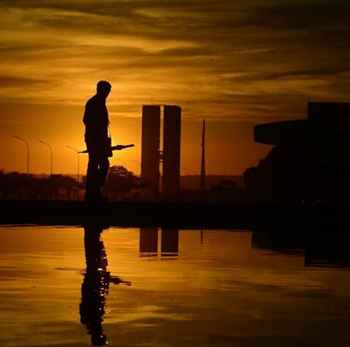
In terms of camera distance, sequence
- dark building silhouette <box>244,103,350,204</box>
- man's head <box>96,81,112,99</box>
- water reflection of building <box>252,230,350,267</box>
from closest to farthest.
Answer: water reflection of building <box>252,230,350,267</box> → man's head <box>96,81,112,99</box> → dark building silhouette <box>244,103,350,204</box>

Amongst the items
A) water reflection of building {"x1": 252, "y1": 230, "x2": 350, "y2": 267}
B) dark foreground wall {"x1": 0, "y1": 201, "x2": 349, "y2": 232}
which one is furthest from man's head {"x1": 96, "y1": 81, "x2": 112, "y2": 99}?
water reflection of building {"x1": 252, "y1": 230, "x2": 350, "y2": 267}

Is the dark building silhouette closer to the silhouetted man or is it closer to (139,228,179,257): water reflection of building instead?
the silhouetted man

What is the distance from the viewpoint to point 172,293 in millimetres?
8633

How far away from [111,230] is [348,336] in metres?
11.5

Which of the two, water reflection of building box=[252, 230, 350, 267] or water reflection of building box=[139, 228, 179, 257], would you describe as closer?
water reflection of building box=[252, 230, 350, 267]

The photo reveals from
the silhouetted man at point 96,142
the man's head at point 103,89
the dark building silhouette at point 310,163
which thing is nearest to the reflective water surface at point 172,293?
the silhouetted man at point 96,142

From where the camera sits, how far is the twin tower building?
6194cm

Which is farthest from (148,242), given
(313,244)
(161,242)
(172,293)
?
(172,293)

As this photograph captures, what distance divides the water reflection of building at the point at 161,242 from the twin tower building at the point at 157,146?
3934 cm

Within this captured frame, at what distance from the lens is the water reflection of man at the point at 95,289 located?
Answer: 263 inches

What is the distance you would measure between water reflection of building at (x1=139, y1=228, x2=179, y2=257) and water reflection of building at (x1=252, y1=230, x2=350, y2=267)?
114cm

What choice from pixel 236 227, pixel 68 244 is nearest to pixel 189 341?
pixel 68 244

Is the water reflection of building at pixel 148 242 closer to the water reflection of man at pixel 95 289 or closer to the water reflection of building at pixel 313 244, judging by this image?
the water reflection of man at pixel 95 289

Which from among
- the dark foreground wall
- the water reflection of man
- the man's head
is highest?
the man's head
